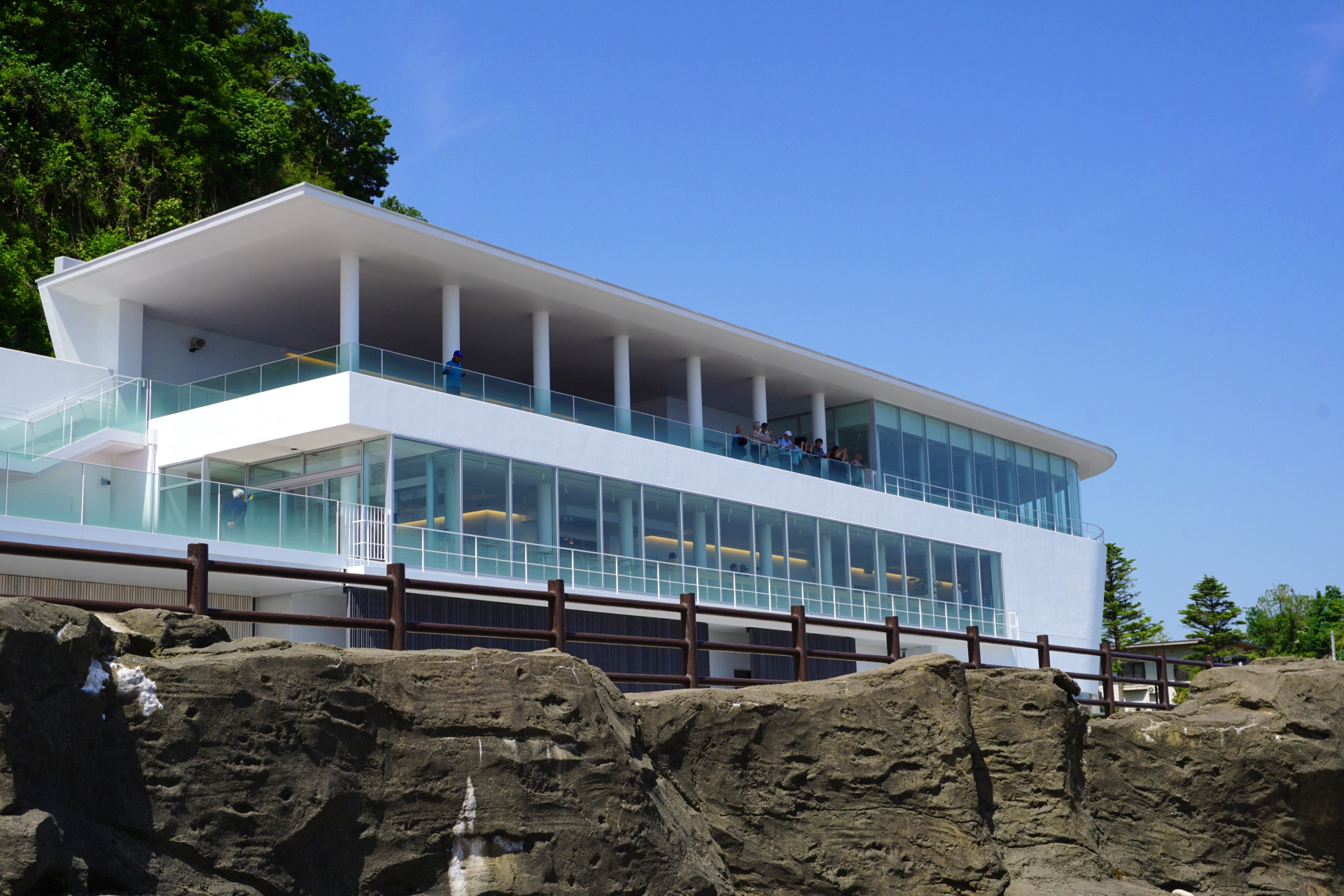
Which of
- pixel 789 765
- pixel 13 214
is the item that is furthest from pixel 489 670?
pixel 13 214

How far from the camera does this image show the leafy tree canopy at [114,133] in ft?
114

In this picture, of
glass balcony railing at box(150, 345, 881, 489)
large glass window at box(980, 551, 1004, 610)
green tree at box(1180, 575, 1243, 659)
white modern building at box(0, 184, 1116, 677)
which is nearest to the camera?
white modern building at box(0, 184, 1116, 677)

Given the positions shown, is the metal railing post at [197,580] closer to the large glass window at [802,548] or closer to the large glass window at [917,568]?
the large glass window at [802,548]

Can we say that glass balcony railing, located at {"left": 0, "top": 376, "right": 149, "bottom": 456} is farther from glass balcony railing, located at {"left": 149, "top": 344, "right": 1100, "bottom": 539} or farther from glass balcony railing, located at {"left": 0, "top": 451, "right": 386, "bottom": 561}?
glass balcony railing, located at {"left": 0, "top": 451, "right": 386, "bottom": 561}

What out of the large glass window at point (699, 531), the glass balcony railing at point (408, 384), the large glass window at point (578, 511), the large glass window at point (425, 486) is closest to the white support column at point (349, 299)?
the glass balcony railing at point (408, 384)

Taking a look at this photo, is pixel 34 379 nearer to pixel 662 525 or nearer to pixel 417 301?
pixel 417 301

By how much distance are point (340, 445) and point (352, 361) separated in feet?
5.51

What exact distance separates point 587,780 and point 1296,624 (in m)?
101

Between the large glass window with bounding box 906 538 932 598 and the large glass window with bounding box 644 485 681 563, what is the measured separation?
824 centimetres

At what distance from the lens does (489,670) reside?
8055 mm

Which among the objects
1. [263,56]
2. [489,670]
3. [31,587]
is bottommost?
[489,670]

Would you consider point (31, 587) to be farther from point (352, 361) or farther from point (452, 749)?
point (452, 749)

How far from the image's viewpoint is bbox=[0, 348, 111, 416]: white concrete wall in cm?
2409

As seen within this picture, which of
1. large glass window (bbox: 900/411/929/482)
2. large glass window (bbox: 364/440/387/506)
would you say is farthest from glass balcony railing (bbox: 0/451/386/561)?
large glass window (bbox: 900/411/929/482)
